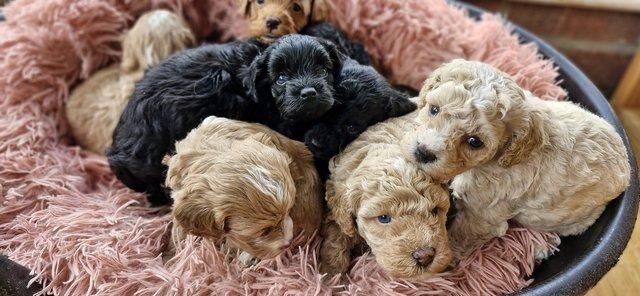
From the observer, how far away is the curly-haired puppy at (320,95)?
1.56 meters

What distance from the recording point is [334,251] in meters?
1.57

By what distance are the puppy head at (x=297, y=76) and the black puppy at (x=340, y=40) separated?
0.95 feet

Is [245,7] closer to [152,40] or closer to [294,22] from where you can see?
[294,22]

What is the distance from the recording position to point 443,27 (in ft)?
7.16

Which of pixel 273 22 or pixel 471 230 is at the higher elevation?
pixel 273 22

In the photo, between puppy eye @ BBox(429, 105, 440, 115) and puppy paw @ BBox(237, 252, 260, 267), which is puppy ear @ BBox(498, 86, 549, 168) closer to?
puppy eye @ BBox(429, 105, 440, 115)

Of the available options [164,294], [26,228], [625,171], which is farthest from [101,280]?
[625,171]

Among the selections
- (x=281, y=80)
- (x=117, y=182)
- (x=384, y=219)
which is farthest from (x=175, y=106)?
(x=384, y=219)

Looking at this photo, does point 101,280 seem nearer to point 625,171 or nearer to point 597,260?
point 597,260

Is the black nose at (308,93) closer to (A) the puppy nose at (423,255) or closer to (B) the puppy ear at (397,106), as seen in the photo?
(B) the puppy ear at (397,106)

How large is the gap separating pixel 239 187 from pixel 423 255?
1.55 feet

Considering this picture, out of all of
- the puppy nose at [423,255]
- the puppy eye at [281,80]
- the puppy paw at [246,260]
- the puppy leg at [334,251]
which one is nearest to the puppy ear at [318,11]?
the puppy eye at [281,80]

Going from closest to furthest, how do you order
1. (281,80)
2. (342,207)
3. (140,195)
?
(342,207)
(281,80)
(140,195)

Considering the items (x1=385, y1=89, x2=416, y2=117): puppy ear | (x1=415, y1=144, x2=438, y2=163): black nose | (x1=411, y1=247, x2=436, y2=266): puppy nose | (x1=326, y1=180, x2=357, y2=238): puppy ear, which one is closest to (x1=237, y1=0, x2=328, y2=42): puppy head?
(x1=385, y1=89, x2=416, y2=117): puppy ear
